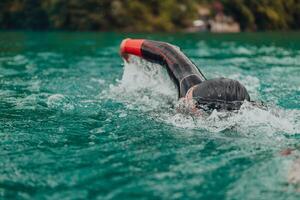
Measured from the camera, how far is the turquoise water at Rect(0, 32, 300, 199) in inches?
190

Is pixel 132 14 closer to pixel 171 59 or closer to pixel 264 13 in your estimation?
pixel 264 13

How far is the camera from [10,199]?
462cm

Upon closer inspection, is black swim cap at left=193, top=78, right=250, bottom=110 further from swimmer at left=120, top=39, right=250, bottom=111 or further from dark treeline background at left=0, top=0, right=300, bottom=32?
dark treeline background at left=0, top=0, right=300, bottom=32

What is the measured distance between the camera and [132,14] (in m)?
41.6

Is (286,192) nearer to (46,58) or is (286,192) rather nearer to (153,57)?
(153,57)

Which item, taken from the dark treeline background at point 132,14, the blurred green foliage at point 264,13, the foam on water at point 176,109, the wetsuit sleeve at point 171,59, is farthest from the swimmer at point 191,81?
the blurred green foliage at point 264,13

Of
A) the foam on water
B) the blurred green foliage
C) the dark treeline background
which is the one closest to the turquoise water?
the foam on water

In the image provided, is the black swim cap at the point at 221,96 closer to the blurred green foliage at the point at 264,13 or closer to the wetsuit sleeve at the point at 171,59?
the wetsuit sleeve at the point at 171,59

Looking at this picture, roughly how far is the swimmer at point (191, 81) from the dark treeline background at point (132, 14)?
2995 centimetres

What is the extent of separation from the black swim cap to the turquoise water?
8.0 inches

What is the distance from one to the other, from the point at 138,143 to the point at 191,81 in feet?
8.66

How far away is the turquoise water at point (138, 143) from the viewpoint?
483 centimetres

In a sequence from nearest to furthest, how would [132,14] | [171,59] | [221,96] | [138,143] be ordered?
1. [138,143]
2. [221,96]
3. [171,59]
4. [132,14]

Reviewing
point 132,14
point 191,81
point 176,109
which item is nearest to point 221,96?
point 176,109
